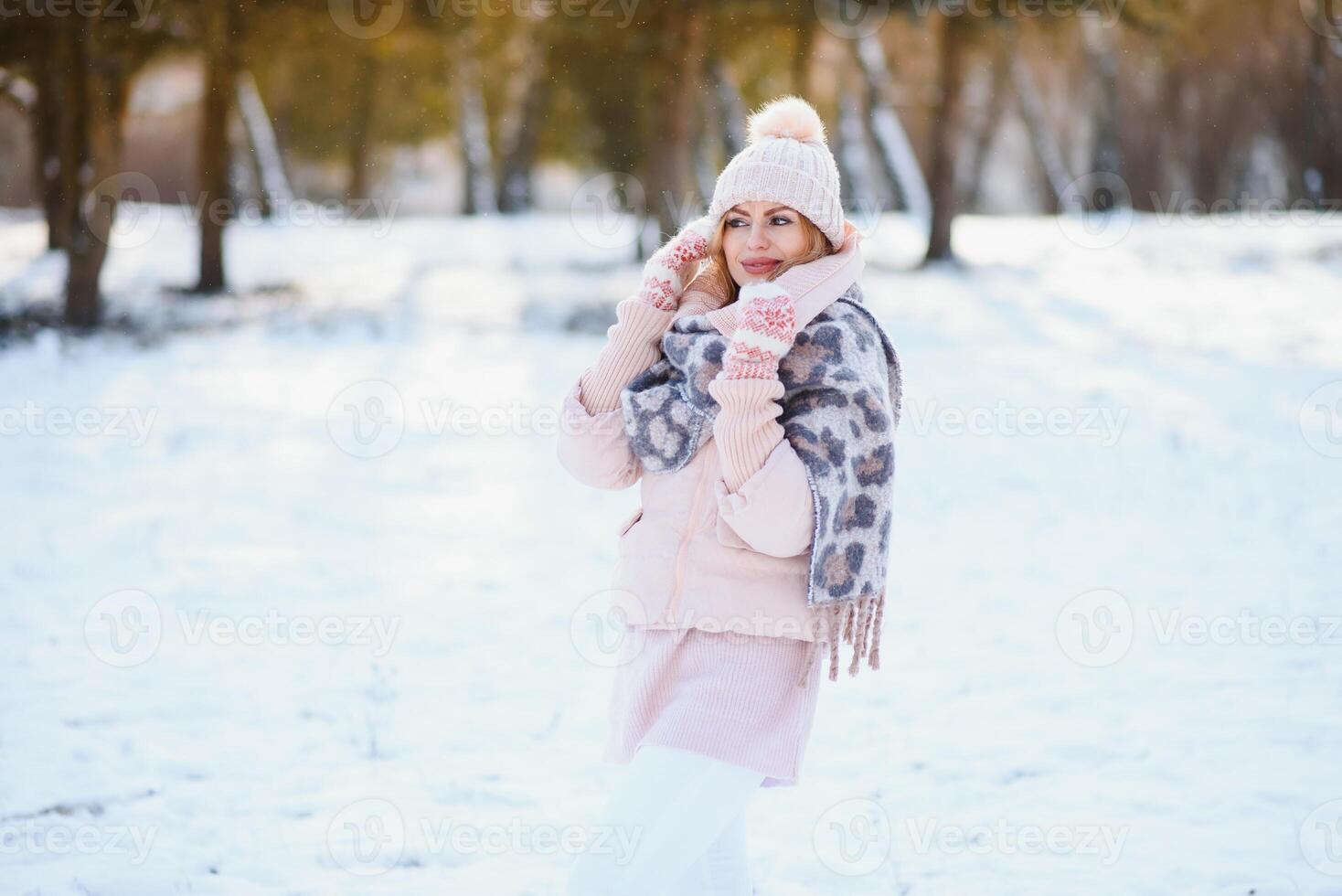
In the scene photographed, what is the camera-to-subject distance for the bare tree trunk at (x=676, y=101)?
1545 centimetres

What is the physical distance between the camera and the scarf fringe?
2.59 m

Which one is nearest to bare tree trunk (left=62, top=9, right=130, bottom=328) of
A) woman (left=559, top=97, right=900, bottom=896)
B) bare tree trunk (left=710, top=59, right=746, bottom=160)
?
bare tree trunk (left=710, top=59, right=746, bottom=160)

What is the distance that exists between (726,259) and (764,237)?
151mm

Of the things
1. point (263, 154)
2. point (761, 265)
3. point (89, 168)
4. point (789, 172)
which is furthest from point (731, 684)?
point (263, 154)

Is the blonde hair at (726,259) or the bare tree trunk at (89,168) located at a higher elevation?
the bare tree trunk at (89,168)

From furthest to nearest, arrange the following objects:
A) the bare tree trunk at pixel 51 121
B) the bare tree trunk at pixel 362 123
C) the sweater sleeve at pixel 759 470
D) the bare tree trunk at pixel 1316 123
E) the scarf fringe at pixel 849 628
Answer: the bare tree trunk at pixel 362 123
the bare tree trunk at pixel 1316 123
the bare tree trunk at pixel 51 121
the scarf fringe at pixel 849 628
the sweater sleeve at pixel 759 470

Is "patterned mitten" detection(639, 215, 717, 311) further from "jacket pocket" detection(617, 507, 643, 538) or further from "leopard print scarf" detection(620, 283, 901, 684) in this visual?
"jacket pocket" detection(617, 507, 643, 538)

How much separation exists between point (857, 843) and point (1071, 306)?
13.0 meters

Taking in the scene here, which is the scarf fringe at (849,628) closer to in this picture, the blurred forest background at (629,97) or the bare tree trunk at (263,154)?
the blurred forest background at (629,97)

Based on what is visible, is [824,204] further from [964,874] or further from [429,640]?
[429,640]

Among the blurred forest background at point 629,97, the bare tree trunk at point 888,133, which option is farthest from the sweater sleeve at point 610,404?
the bare tree trunk at point 888,133

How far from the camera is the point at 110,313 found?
14.2m

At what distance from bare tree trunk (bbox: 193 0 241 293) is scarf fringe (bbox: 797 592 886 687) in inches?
547

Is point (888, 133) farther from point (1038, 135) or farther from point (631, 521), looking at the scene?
point (631, 521)
